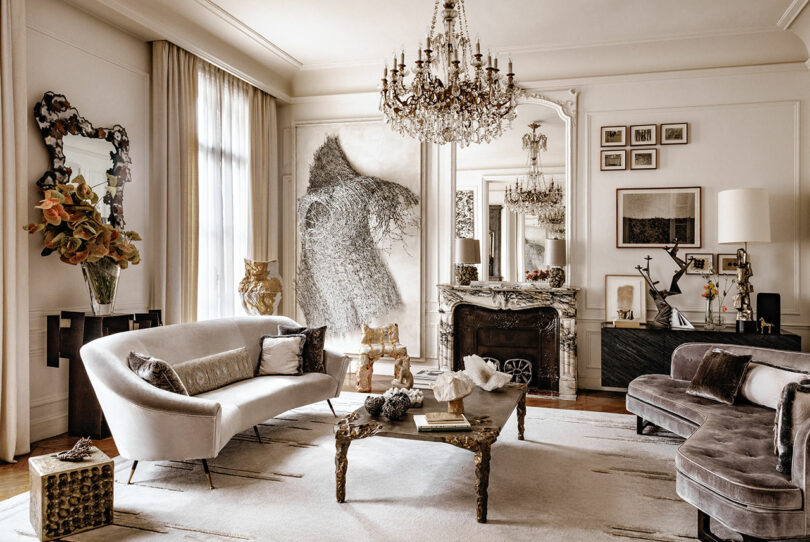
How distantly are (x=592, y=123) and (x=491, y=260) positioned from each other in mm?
1652

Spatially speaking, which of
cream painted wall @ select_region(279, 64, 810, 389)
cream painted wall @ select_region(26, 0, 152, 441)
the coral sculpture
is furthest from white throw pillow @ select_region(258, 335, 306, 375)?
cream painted wall @ select_region(279, 64, 810, 389)

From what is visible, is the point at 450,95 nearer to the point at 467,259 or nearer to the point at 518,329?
the point at 467,259

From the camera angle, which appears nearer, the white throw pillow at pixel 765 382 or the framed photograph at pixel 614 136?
the white throw pillow at pixel 765 382

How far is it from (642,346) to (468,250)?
5.94 feet

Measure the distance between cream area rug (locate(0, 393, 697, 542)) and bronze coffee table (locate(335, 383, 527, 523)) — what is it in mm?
172

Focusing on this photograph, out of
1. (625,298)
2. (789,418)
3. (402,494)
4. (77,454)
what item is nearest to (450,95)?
(402,494)

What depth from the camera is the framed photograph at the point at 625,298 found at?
5418 mm

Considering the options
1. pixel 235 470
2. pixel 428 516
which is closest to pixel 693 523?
pixel 428 516

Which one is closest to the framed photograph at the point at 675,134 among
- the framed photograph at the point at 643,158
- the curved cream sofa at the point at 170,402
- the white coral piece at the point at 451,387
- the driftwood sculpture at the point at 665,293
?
the framed photograph at the point at 643,158

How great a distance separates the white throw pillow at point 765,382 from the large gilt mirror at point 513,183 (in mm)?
2390

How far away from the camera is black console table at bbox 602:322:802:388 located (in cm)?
484

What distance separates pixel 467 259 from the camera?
5750 millimetres

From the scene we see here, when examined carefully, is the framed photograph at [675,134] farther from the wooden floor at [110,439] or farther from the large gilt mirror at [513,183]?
the wooden floor at [110,439]

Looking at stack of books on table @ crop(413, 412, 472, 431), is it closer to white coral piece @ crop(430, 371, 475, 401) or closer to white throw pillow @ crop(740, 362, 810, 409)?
white coral piece @ crop(430, 371, 475, 401)
